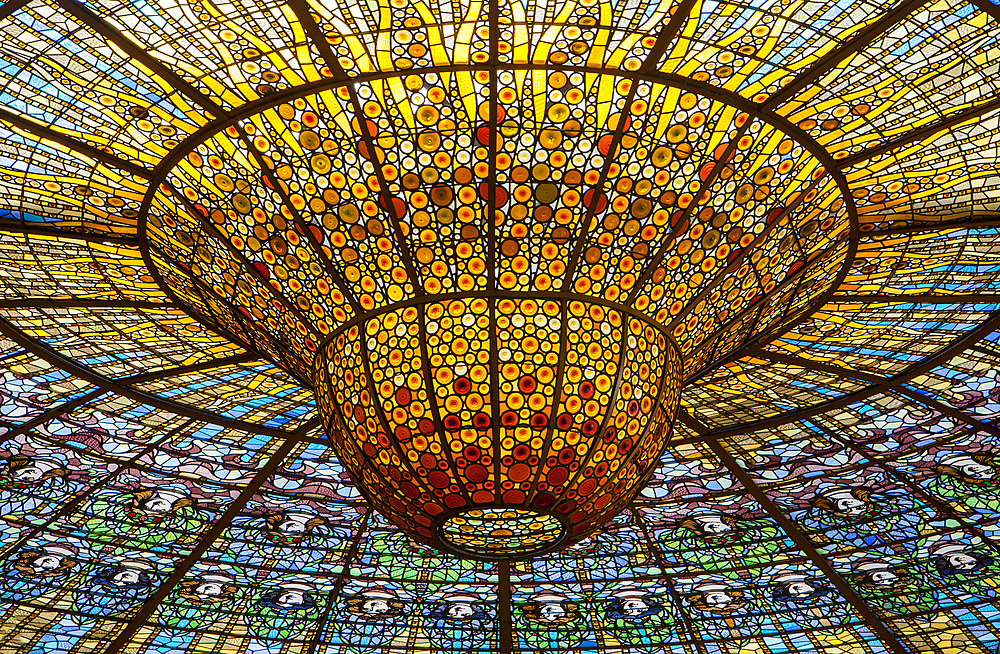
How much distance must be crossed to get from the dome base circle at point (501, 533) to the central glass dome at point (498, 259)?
0.03 m

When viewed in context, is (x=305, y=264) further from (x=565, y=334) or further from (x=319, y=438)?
(x=319, y=438)

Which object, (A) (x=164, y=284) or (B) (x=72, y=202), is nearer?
(B) (x=72, y=202)

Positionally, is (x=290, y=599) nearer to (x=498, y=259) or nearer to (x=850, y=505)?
(x=850, y=505)

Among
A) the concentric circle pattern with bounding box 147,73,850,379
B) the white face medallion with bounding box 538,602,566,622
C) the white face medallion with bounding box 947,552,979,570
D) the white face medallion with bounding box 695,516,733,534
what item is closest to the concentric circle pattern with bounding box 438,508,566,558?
the concentric circle pattern with bounding box 147,73,850,379

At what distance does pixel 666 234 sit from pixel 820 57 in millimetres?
1919

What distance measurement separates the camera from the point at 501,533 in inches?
387

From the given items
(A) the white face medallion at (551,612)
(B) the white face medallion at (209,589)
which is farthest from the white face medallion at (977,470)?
(B) the white face medallion at (209,589)

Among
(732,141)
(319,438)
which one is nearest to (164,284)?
(319,438)

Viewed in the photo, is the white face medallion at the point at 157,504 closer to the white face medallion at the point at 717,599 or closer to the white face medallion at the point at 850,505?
the white face medallion at the point at 717,599

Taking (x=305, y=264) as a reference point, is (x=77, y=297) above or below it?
above

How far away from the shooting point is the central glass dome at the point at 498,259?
8.41 metres

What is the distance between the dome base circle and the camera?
9602 mm

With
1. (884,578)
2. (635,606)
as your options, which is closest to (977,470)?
(884,578)

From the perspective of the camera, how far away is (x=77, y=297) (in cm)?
1218
